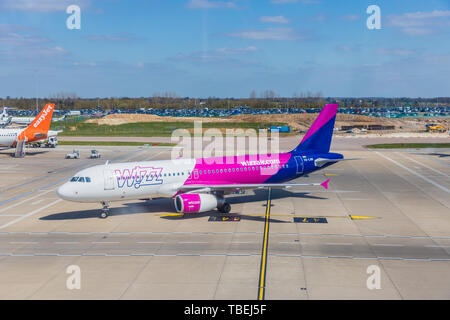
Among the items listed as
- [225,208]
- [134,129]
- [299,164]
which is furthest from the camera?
[134,129]

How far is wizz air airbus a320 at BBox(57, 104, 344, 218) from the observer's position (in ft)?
129

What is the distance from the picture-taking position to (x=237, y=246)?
1308 inches

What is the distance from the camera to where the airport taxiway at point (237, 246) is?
2531 cm

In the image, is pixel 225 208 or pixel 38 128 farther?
pixel 38 128

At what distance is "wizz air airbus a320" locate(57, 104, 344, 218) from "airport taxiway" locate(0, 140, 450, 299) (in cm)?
221

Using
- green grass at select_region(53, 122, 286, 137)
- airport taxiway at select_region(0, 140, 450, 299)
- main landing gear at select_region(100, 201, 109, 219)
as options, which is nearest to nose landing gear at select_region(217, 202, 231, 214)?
airport taxiway at select_region(0, 140, 450, 299)

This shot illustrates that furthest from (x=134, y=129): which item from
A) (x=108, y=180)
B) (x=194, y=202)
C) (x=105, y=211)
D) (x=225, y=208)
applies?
(x=194, y=202)

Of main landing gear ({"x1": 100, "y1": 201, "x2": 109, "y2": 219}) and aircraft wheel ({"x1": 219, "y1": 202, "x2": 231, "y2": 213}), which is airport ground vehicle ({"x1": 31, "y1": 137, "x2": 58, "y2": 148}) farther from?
aircraft wheel ({"x1": 219, "y1": 202, "x2": 231, "y2": 213})

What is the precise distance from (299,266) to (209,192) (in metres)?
15.8

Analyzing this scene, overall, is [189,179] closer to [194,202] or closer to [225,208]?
[194,202]

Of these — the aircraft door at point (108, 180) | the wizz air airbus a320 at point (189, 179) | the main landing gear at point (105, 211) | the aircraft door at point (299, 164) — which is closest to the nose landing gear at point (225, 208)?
the wizz air airbus a320 at point (189, 179)

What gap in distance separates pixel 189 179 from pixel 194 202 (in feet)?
11.7
